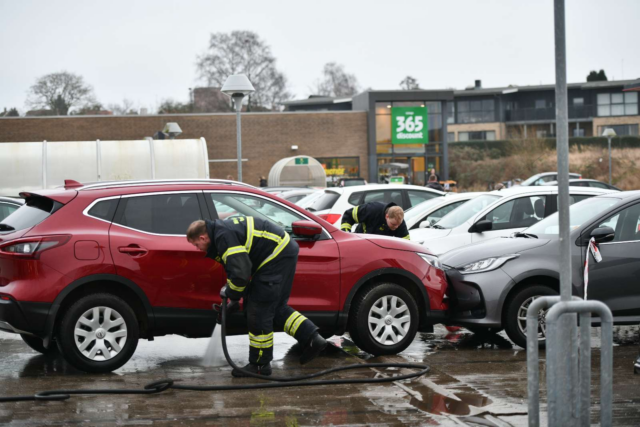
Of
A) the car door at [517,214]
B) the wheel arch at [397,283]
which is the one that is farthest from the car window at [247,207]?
the car door at [517,214]

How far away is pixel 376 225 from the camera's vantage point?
996cm

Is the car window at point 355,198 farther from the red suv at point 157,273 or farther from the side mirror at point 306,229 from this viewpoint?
the side mirror at point 306,229

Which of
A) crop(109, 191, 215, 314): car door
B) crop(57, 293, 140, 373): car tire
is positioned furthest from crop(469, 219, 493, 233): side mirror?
crop(57, 293, 140, 373): car tire

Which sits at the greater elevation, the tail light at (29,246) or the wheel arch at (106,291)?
the tail light at (29,246)

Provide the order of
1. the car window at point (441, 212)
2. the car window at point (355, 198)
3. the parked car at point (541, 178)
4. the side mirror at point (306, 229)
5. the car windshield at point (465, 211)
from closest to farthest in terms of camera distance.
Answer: the side mirror at point (306, 229)
the car windshield at point (465, 211)
the car window at point (441, 212)
the car window at point (355, 198)
the parked car at point (541, 178)

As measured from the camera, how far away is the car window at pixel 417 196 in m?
15.0

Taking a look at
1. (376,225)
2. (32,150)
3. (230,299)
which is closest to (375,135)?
(32,150)

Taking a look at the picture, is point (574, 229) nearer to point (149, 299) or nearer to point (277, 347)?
point (277, 347)

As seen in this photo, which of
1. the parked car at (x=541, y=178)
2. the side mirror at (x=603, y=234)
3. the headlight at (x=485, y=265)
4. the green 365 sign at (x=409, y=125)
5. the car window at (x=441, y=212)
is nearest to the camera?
the side mirror at (x=603, y=234)

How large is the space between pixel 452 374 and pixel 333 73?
8745 cm

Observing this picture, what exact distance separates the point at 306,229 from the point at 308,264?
1.16 feet

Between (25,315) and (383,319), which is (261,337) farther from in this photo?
(25,315)

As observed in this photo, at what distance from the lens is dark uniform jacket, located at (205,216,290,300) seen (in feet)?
22.3

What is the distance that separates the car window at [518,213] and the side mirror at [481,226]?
0.36m
